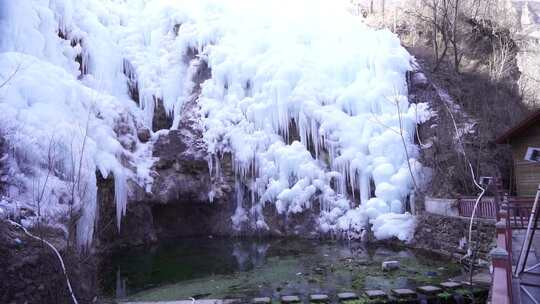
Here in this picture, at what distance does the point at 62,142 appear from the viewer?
36.6ft

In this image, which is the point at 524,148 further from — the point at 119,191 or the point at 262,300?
the point at 119,191

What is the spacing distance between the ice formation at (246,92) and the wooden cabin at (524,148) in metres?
3.02

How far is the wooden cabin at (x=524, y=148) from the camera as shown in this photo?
520 inches

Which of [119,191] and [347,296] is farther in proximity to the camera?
[119,191]

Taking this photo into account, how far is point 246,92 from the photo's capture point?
61.2 ft

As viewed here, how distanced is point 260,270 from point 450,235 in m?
5.56

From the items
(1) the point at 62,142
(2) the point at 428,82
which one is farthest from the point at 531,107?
(1) the point at 62,142

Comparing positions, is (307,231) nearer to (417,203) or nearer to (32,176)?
(417,203)

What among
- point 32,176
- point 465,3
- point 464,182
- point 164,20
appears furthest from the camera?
point 465,3

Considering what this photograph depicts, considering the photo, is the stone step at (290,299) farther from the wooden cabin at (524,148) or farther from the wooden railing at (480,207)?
the wooden cabin at (524,148)

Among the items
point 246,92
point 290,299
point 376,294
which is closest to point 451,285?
point 376,294

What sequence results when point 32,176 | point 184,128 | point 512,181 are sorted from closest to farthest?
point 32,176, point 512,181, point 184,128

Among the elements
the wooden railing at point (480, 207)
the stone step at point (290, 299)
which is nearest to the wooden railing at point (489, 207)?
the wooden railing at point (480, 207)

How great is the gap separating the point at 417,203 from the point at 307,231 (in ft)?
13.3
